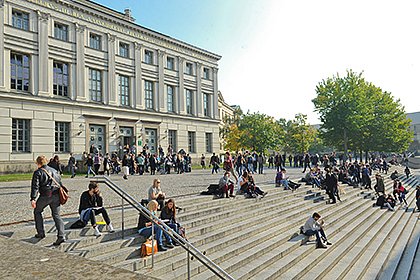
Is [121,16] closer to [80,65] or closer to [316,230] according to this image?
[80,65]

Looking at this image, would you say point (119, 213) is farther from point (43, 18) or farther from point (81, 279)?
point (43, 18)

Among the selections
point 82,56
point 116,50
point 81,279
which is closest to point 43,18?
point 82,56

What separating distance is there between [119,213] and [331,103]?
37.4 metres

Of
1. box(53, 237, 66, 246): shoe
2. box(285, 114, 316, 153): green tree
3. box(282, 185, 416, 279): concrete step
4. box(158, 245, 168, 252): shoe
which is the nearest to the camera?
box(53, 237, 66, 246): shoe

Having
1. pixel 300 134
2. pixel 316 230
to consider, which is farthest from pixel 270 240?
pixel 300 134

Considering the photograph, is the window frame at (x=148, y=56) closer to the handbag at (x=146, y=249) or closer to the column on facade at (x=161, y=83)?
the column on facade at (x=161, y=83)

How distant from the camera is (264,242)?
9.74 meters

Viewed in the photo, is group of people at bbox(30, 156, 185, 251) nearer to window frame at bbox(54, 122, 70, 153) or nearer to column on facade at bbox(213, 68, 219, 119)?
window frame at bbox(54, 122, 70, 153)

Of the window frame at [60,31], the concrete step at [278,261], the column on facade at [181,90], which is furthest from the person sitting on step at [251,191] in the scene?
the column on facade at [181,90]

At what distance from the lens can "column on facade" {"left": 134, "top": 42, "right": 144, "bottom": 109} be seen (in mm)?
32344

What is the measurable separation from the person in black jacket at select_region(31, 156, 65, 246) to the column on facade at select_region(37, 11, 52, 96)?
815 inches

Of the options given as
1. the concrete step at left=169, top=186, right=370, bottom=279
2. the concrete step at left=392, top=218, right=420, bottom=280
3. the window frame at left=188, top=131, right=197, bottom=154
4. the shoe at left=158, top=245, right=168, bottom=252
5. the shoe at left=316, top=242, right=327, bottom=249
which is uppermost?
the window frame at left=188, top=131, right=197, bottom=154

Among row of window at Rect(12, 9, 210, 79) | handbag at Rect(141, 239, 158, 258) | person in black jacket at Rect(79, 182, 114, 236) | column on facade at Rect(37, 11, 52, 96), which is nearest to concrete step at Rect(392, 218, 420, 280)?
handbag at Rect(141, 239, 158, 258)

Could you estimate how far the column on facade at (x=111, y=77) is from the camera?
29.8m
